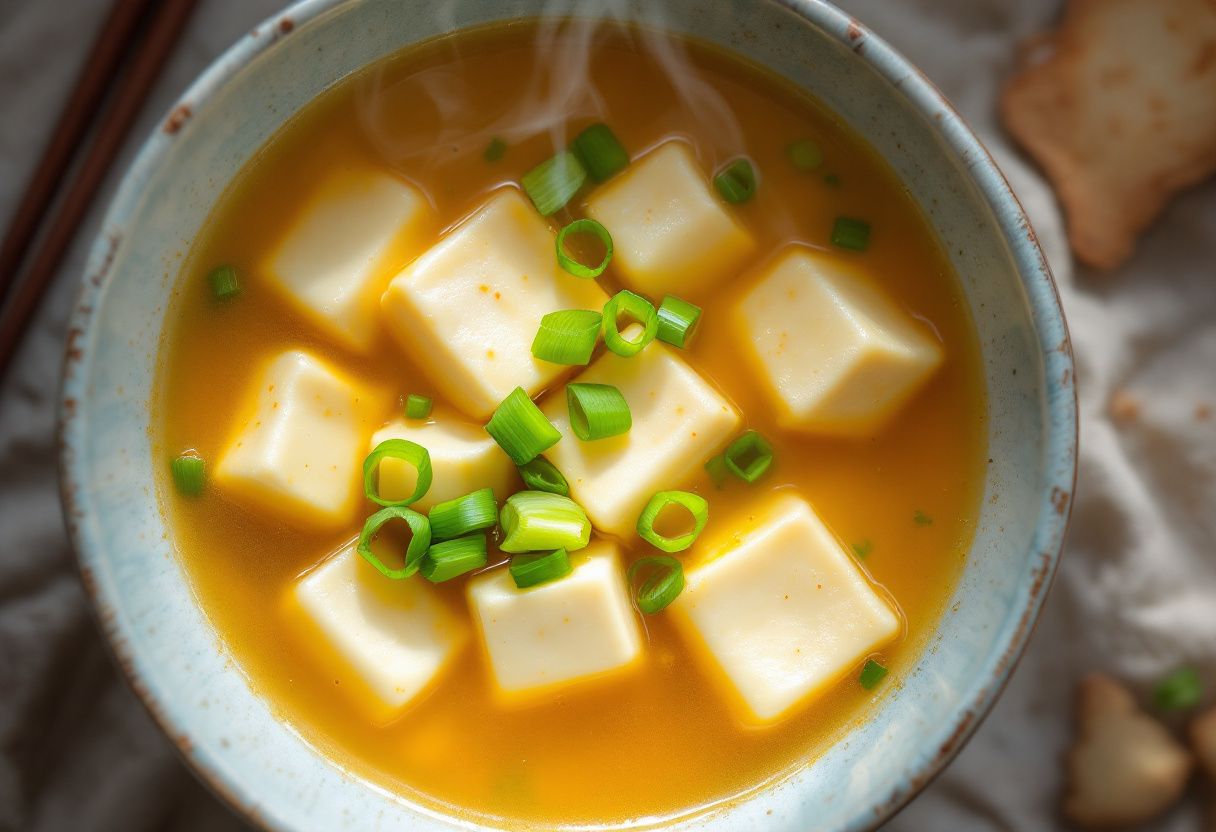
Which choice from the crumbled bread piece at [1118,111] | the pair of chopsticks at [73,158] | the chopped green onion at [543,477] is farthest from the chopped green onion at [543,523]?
the crumbled bread piece at [1118,111]

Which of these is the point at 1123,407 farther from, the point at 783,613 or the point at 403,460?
the point at 403,460

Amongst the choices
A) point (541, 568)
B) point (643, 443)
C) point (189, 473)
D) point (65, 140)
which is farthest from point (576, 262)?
point (65, 140)

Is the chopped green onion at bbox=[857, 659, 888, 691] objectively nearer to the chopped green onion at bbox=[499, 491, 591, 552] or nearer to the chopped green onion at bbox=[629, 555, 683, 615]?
the chopped green onion at bbox=[629, 555, 683, 615]

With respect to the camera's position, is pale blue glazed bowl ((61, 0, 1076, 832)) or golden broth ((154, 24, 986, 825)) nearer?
pale blue glazed bowl ((61, 0, 1076, 832))

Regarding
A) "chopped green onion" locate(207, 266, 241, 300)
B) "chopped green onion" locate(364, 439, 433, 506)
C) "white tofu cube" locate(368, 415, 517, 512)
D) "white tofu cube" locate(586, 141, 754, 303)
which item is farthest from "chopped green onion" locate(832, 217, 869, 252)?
"chopped green onion" locate(207, 266, 241, 300)

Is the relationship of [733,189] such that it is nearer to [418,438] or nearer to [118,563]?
[418,438]

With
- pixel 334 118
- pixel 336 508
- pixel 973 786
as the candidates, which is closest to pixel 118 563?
pixel 336 508
